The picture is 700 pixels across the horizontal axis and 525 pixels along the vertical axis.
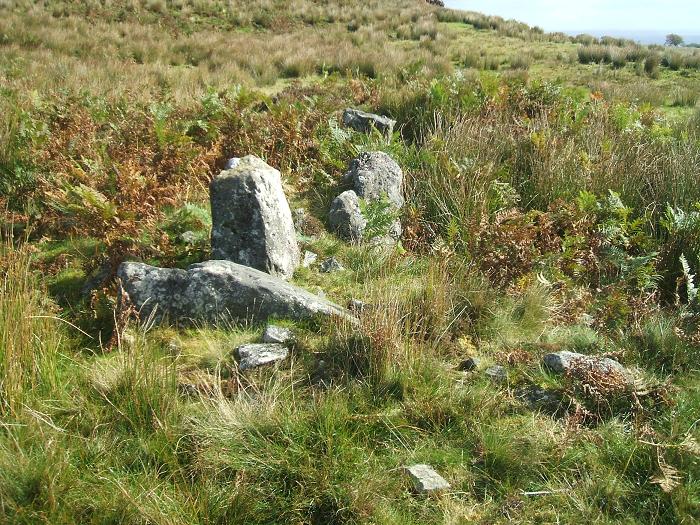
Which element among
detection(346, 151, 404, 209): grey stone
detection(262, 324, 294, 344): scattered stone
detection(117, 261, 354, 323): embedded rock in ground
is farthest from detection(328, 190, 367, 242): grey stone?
detection(262, 324, 294, 344): scattered stone

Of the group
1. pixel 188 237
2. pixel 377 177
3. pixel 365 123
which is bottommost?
pixel 188 237

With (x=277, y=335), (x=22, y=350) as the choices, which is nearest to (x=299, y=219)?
(x=277, y=335)

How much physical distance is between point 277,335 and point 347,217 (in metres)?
2.07

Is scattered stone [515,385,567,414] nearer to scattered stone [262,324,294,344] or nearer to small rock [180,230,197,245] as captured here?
scattered stone [262,324,294,344]

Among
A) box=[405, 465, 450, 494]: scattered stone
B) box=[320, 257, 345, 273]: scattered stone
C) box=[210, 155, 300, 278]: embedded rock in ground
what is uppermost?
box=[210, 155, 300, 278]: embedded rock in ground

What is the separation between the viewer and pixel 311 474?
8.43ft

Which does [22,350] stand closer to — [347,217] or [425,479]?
[425,479]

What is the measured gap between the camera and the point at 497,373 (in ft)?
11.3

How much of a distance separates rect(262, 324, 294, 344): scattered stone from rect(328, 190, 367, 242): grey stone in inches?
71.6

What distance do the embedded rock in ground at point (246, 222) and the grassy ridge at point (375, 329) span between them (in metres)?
0.32

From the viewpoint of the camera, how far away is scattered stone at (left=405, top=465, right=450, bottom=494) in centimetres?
263

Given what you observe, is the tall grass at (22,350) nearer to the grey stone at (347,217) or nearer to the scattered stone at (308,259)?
the scattered stone at (308,259)

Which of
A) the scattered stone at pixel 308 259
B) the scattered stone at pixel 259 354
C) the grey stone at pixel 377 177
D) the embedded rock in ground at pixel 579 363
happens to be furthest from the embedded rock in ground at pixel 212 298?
the grey stone at pixel 377 177

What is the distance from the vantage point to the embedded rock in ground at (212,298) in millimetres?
3818
